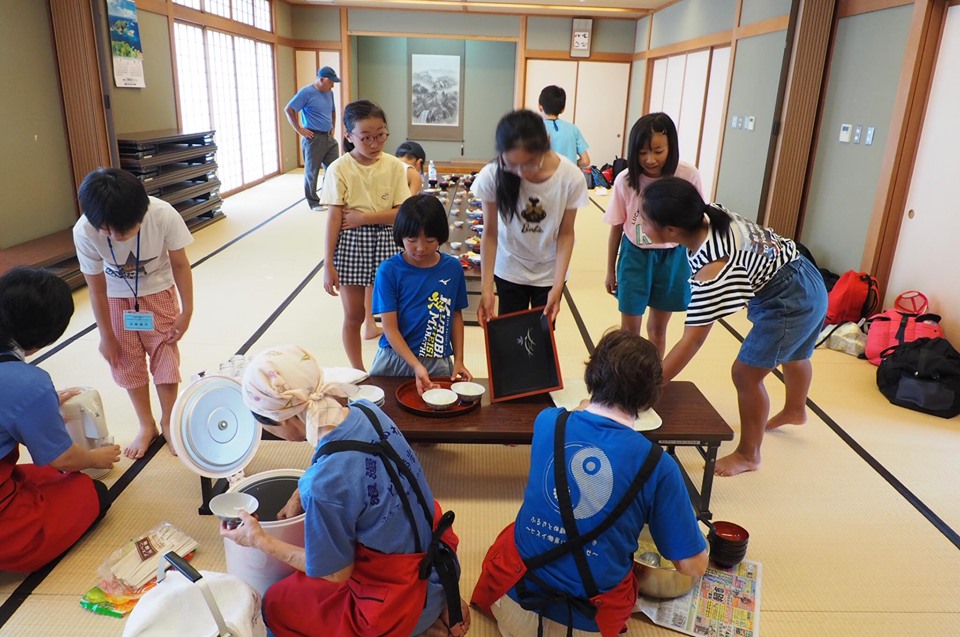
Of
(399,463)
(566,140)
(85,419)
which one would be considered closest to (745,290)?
(399,463)

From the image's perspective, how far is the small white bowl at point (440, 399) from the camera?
2084mm

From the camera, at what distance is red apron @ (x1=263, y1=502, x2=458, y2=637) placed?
138cm

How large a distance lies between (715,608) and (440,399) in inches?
37.7

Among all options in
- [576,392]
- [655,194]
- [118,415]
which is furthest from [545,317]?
[118,415]

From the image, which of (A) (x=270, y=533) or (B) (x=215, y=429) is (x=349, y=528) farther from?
(B) (x=215, y=429)

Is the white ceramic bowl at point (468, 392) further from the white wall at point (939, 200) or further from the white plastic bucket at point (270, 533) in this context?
the white wall at point (939, 200)

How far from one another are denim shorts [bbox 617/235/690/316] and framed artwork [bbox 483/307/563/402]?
0.56m

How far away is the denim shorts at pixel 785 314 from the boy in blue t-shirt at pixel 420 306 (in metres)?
0.97

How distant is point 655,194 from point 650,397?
730mm

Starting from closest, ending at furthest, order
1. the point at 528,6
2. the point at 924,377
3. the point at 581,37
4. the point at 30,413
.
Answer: the point at 30,413 < the point at 924,377 < the point at 528,6 < the point at 581,37

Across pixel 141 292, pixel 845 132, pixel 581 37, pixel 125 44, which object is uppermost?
pixel 581 37

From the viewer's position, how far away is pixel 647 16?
996 centimetres

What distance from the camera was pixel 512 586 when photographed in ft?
5.07

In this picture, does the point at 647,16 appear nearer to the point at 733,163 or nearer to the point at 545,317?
the point at 733,163
